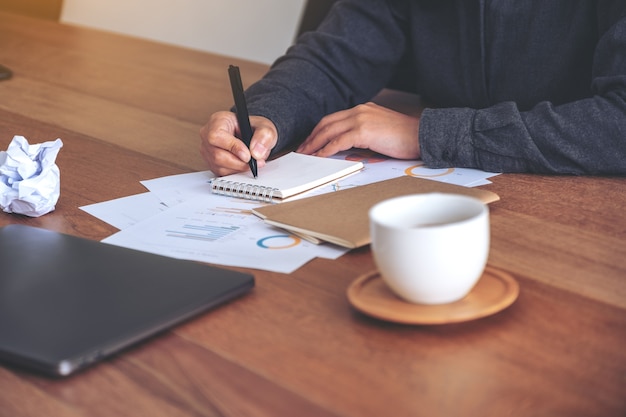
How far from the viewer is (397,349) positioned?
2.24 ft

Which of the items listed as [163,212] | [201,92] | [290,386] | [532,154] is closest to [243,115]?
[163,212]

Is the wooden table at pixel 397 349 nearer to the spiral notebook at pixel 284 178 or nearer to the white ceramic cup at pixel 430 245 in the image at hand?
the white ceramic cup at pixel 430 245

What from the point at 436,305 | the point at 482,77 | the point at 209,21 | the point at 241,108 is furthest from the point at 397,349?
the point at 209,21

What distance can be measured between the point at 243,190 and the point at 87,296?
37 centimetres

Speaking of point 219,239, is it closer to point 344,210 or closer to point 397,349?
point 344,210

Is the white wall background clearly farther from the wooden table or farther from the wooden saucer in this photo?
the wooden saucer

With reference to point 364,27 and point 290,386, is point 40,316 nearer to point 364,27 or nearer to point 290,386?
point 290,386

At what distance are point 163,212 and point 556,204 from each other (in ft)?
1.52

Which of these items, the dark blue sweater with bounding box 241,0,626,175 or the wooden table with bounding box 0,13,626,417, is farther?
the dark blue sweater with bounding box 241,0,626,175

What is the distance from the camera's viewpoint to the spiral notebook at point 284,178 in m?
1.08

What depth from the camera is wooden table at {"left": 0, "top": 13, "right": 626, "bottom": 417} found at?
0.62 meters

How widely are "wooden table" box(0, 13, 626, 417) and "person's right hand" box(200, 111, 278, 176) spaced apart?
163 millimetres

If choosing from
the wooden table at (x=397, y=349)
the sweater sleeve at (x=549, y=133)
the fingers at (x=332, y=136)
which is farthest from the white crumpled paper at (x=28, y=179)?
the sweater sleeve at (x=549, y=133)

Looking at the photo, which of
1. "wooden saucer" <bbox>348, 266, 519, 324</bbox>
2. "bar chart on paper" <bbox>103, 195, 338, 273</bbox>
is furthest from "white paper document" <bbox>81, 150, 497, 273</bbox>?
"wooden saucer" <bbox>348, 266, 519, 324</bbox>
